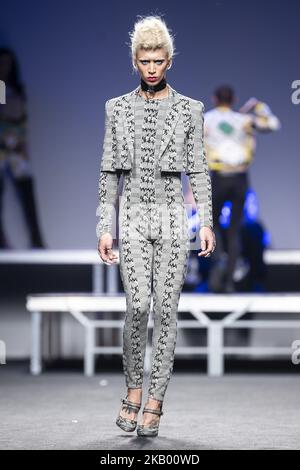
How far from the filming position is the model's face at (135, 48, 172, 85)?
3354 mm

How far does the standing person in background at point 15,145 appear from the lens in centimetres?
684

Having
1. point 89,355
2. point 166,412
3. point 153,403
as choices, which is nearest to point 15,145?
point 89,355

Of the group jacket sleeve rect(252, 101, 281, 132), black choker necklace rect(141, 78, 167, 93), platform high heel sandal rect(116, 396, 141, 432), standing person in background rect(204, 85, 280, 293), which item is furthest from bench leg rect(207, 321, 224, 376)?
black choker necklace rect(141, 78, 167, 93)

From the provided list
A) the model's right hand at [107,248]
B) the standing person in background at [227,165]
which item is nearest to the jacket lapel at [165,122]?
the model's right hand at [107,248]

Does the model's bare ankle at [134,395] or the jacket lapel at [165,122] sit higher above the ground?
the jacket lapel at [165,122]

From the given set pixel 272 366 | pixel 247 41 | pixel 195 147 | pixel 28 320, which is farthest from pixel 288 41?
pixel 195 147

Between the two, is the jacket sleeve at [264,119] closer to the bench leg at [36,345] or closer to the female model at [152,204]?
the bench leg at [36,345]

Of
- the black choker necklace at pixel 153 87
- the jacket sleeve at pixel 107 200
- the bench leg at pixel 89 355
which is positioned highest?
the black choker necklace at pixel 153 87

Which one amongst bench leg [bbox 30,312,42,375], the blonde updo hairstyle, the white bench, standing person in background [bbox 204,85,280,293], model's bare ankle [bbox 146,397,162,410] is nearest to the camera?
the blonde updo hairstyle

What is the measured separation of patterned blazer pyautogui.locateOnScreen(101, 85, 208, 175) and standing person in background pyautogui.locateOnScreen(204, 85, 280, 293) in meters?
2.90

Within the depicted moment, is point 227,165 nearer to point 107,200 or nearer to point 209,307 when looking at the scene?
point 209,307

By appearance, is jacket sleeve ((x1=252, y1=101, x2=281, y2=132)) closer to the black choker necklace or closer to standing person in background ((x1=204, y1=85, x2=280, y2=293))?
standing person in background ((x1=204, y1=85, x2=280, y2=293))
